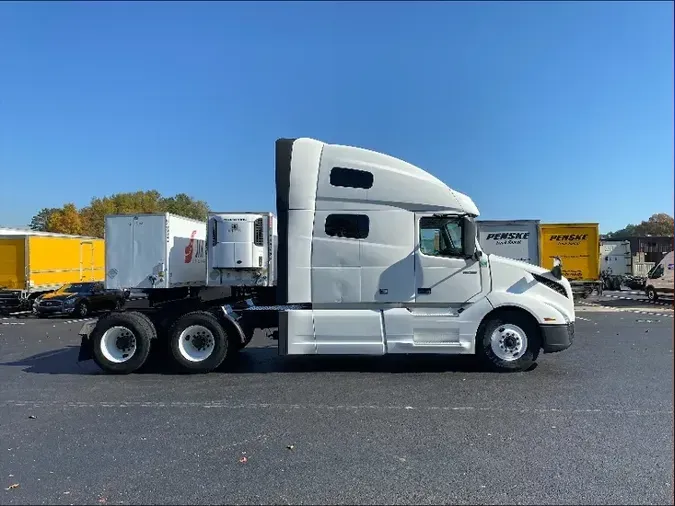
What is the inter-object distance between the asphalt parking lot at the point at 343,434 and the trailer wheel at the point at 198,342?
330mm

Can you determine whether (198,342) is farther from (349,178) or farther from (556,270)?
(556,270)

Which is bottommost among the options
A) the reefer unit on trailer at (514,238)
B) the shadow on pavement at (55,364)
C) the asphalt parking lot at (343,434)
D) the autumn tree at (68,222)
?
the shadow on pavement at (55,364)

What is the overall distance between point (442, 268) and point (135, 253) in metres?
Result: 5.44

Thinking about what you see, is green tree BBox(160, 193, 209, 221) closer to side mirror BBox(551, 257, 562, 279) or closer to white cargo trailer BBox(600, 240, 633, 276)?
white cargo trailer BBox(600, 240, 633, 276)

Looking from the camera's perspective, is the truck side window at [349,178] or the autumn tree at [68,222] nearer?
the truck side window at [349,178]

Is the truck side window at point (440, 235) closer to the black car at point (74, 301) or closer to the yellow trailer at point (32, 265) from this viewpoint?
the black car at point (74, 301)

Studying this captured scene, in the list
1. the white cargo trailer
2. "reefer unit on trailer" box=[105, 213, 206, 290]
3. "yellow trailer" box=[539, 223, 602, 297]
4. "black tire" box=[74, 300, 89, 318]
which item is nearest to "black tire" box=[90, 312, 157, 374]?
"reefer unit on trailer" box=[105, 213, 206, 290]

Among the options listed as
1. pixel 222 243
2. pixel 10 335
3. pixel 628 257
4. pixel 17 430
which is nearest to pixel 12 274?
pixel 10 335

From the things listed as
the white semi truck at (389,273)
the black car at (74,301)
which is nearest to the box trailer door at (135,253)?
the white semi truck at (389,273)

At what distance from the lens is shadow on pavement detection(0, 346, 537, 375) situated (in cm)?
896

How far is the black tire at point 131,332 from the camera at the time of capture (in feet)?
29.1

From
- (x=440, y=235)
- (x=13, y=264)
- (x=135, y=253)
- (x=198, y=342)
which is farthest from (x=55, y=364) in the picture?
(x=13, y=264)

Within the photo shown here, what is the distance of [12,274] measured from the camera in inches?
885

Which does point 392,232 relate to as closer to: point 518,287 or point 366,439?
point 518,287
